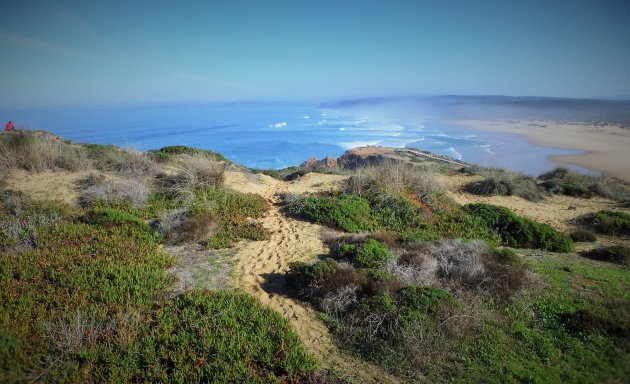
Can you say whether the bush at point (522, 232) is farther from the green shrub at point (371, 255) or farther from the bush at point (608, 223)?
the green shrub at point (371, 255)

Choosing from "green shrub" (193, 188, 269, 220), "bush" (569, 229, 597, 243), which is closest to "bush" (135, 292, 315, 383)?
"green shrub" (193, 188, 269, 220)

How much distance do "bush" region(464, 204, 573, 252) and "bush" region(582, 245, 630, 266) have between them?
567 millimetres

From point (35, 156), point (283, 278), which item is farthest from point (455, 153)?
point (35, 156)

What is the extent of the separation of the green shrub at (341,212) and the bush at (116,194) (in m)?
5.69

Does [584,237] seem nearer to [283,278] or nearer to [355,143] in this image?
[283,278]

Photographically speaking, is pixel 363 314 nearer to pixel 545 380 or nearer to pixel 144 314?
pixel 545 380

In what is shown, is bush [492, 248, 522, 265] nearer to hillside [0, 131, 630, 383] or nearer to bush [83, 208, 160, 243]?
hillside [0, 131, 630, 383]

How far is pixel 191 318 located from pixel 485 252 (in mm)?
6331

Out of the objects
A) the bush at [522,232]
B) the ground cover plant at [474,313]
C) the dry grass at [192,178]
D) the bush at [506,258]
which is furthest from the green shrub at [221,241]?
the bush at [522,232]

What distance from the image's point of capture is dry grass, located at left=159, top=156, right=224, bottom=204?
11345mm

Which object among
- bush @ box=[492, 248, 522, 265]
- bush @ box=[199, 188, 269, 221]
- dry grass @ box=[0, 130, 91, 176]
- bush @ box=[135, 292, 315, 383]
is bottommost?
bush @ box=[135, 292, 315, 383]

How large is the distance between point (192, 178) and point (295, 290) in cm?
736

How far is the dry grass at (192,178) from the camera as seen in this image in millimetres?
11345

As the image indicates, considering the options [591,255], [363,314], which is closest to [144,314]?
[363,314]
